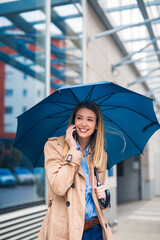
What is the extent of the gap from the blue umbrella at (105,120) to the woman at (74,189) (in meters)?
0.22

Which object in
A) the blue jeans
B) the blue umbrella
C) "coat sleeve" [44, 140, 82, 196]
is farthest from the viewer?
the blue umbrella

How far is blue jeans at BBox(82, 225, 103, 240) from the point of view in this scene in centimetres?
206

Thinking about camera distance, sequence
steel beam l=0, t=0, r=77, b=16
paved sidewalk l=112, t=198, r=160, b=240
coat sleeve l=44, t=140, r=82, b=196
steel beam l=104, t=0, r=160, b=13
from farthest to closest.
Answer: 1. steel beam l=104, t=0, r=160, b=13
2. paved sidewalk l=112, t=198, r=160, b=240
3. steel beam l=0, t=0, r=77, b=16
4. coat sleeve l=44, t=140, r=82, b=196

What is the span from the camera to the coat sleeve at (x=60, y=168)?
1928 mm

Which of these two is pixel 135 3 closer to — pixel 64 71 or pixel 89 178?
pixel 64 71

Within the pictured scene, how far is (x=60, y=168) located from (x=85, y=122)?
43cm

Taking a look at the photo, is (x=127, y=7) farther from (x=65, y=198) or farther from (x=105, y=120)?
(x=65, y=198)

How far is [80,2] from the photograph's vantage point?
7.12 m

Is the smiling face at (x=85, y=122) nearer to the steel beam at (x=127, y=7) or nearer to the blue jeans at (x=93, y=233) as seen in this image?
the blue jeans at (x=93, y=233)

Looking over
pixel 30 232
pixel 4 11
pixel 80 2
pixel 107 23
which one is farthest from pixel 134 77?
pixel 30 232

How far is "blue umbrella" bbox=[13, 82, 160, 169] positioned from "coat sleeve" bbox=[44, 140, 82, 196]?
0.43 meters

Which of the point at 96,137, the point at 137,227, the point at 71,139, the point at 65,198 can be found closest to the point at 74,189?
the point at 65,198

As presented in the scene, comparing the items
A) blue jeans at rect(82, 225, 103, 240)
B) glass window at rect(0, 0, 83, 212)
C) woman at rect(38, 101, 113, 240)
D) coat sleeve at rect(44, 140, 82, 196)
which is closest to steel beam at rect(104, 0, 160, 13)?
→ glass window at rect(0, 0, 83, 212)

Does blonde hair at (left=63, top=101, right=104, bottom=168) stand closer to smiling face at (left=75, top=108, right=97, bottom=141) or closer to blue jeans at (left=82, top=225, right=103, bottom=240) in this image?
smiling face at (left=75, top=108, right=97, bottom=141)
